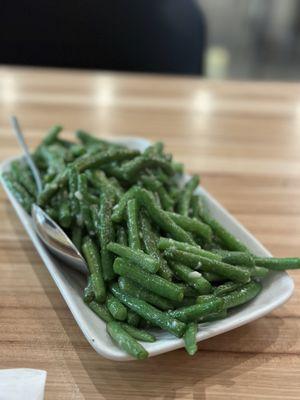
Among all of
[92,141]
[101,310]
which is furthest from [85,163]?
[101,310]

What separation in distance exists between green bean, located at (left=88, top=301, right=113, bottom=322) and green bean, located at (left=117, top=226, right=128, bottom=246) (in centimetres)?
13

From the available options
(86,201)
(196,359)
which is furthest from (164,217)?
(196,359)

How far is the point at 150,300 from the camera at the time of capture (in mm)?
918

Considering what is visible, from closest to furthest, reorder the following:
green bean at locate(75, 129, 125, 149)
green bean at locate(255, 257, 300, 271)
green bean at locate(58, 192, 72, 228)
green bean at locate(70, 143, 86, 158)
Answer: green bean at locate(255, 257, 300, 271)
green bean at locate(58, 192, 72, 228)
green bean at locate(70, 143, 86, 158)
green bean at locate(75, 129, 125, 149)

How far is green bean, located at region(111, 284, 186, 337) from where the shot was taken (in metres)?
0.86

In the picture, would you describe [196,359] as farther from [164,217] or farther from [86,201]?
[86,201]

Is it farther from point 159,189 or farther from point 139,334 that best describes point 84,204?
point 139,334

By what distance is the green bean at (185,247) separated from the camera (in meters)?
0.98

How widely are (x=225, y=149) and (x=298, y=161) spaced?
226 millimetres

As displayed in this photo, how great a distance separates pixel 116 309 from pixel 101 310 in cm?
4

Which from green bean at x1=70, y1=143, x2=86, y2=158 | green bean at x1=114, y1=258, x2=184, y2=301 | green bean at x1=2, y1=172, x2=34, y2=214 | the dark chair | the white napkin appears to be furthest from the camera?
the dark chair

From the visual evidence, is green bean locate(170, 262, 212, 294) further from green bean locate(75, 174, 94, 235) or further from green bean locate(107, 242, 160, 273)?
green bean locate(75, 174, 94, 235)

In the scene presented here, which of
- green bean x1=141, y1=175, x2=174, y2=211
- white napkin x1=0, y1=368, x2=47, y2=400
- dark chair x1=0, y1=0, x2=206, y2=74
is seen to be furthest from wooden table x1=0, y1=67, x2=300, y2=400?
dark chair x1=0, y1=0, x2=206, y2=74

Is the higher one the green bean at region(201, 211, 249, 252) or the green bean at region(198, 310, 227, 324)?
the green bean at region(201, 211, 249, 252)
